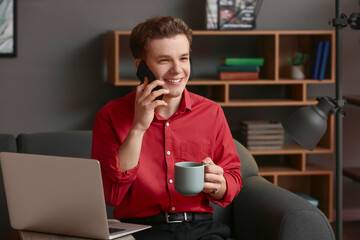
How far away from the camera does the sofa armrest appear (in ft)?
6.15

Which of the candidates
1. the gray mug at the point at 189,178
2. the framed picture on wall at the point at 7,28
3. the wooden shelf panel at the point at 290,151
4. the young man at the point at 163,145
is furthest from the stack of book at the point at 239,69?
the gray mug at the point at 189,178

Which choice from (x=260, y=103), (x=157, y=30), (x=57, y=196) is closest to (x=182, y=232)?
(x=57, y=196)

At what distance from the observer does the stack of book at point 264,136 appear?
3.66m

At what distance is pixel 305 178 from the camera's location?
4070 mm

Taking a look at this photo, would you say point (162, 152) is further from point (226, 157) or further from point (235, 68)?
point (235, 68)

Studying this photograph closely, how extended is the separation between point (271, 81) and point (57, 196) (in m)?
2.37

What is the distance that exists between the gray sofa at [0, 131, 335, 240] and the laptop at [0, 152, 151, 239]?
1.93 ft


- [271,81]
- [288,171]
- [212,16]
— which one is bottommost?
[288,171]

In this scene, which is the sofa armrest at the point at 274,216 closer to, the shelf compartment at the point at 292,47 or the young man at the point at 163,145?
the young man at the point at 163,145

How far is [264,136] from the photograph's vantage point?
3664mm

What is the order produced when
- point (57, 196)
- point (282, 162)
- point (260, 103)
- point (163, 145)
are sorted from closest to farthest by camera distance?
point (57, 196) → point (163, 145) → point (260, 103) → point (282, 162)

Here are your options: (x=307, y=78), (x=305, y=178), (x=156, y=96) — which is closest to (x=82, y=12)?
(x=307, y=78)

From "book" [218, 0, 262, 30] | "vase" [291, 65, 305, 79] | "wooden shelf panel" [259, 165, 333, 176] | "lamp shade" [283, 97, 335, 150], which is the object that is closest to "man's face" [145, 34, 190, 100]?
"lamp shade" [283, 97, 335, 150]

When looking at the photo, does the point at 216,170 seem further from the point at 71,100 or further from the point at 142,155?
the point at 71,100
